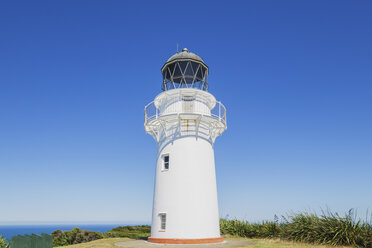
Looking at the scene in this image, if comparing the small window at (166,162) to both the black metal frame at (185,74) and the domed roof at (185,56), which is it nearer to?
the black metal frame at (185,74)

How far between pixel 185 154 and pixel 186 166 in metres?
0.78

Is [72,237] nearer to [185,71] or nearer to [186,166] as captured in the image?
[186,166]

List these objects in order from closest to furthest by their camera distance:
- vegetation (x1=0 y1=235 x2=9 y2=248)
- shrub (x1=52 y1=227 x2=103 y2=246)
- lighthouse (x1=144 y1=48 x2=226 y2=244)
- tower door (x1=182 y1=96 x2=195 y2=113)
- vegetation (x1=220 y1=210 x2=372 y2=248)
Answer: vegetation (x1=0 y1=235 x2=9 y2=248), vegetation (x1=220 y1=210 x2=372 y2=248), lighthouse (x1=144 y1=48 x2=226 y2=244), tower door (x1=182 y1=96 x2=195 y2=113), shrub (x1=52 y1=227 x2=103 y2=246)

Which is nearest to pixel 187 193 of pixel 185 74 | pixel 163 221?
pixel 163 221

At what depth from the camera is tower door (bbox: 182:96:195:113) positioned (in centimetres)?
1944

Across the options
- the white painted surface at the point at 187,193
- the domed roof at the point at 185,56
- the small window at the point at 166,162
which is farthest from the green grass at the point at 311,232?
the domed roof at the point at 185,56

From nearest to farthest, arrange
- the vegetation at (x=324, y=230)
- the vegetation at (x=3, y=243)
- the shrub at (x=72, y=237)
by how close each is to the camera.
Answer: the vegetation at (x=3, y=243) → the vegetation at (x=324, y=230) → the shrub at (x=72, y=237)

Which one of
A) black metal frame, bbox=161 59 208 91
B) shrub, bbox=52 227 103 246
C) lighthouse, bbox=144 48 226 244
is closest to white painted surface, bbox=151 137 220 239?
lighthouse, bbox=144 48 226 244

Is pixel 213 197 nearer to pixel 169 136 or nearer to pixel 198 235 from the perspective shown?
pixel 198 235

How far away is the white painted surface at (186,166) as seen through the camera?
17.2 m

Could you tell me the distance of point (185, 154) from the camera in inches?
715

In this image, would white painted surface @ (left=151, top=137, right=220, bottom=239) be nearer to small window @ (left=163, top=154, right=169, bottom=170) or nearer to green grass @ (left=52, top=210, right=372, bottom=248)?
small window @ (left=163, top=154, right=169, bottom=170)

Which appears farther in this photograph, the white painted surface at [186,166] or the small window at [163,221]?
the small window at [163,221]

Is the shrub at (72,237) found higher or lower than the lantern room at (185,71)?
lower
